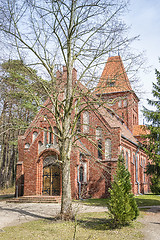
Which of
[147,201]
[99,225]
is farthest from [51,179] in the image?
[99,225]

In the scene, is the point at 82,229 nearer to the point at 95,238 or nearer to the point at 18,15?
the point at 95,238

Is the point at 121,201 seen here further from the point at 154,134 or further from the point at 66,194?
the point at 154,134

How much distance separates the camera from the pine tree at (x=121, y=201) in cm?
960

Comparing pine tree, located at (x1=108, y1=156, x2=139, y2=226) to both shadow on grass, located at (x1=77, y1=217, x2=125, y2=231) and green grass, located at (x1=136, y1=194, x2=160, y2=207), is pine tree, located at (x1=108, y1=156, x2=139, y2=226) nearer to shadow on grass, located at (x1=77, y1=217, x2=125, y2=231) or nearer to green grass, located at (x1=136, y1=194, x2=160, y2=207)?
shadow on grass, located at (x1=77, y1=217, x2=125, y2=231)

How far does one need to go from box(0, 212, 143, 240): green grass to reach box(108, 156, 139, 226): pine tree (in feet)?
1.44

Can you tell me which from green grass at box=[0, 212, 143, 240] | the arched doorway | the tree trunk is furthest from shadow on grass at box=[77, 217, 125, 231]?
the arched doorway

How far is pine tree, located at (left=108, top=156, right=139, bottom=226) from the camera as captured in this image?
960 cm

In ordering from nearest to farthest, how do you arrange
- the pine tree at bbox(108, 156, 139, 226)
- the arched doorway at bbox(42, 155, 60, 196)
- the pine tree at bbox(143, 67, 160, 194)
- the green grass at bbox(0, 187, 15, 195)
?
the pine tree at bbox(108, 156, 139, 226)
the pine tree at bbox(143, 67, 160, 194)
the arched doorway at bbox(42, 155, 60, 196)
the green grass at bbox(0, 187, 15, 195)

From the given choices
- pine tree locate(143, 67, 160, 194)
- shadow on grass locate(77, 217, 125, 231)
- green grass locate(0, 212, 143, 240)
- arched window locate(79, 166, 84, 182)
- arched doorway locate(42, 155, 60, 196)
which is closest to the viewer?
green grass locate(0, 212, 143, 240)

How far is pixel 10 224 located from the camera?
1102 centimetres

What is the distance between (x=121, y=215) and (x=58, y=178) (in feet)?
39.0

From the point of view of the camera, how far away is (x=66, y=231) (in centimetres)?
934

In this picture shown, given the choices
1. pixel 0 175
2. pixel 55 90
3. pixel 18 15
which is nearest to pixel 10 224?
pixel 55 90

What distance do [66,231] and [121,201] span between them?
2.35 m
